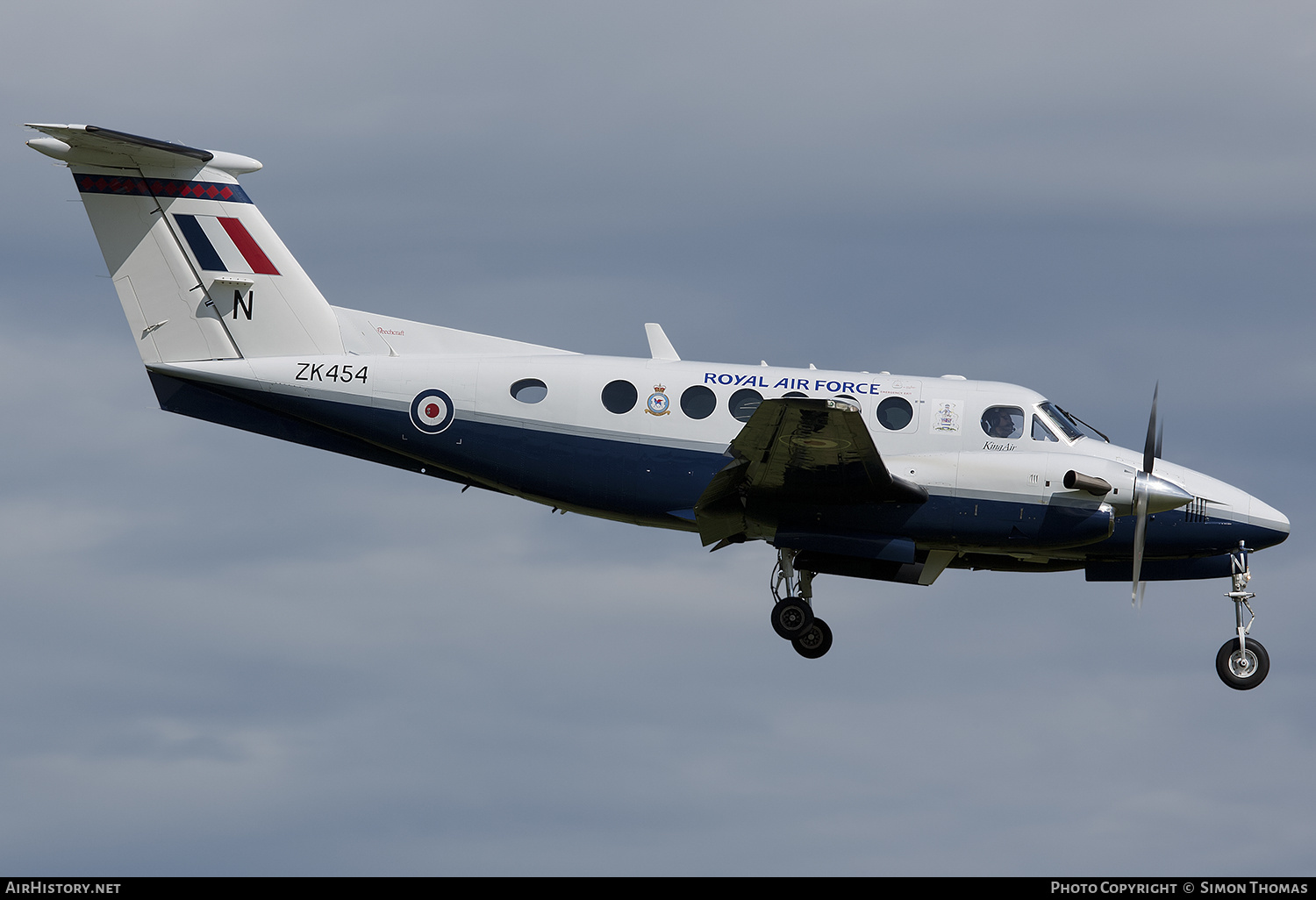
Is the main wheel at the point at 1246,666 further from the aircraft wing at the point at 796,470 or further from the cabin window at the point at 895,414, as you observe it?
the cabin window at the point at 895,414

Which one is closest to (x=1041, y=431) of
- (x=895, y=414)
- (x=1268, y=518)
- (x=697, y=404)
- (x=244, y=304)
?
(x=895, y=414)

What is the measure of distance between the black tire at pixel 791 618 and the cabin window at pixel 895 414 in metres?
3.21

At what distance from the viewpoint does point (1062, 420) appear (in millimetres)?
22438

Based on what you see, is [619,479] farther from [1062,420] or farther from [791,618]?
[1062,420]

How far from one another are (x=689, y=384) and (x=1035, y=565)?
667cm

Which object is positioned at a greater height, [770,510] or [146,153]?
[146,153]

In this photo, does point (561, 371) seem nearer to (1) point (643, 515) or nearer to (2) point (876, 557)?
(1) point (643, 515)

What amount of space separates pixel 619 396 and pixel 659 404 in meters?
0.64

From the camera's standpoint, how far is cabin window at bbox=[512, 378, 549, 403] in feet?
73.5

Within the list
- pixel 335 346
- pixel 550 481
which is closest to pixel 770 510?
pixel 550 481

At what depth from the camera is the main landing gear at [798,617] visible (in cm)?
2270

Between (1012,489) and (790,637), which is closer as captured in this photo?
(1012,489)

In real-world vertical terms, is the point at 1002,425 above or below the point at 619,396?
above

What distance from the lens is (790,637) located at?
74.8ft
